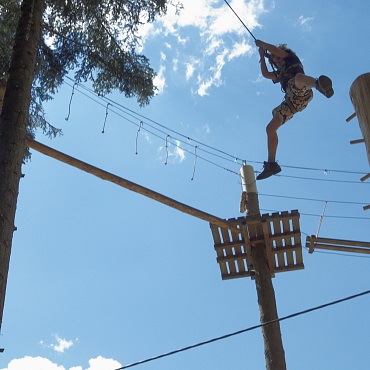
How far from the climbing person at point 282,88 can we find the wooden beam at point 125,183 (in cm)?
78

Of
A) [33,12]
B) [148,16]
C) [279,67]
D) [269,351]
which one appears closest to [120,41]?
[148,16]

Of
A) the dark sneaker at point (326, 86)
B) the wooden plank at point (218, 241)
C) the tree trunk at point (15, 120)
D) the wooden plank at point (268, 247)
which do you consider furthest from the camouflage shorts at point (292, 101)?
the tree trunk at point (15, 120)

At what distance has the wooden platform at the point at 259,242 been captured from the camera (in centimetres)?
694

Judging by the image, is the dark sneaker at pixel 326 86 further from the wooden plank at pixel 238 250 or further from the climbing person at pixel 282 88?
the wooden plank at pixel 238 250

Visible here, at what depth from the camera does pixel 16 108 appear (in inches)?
199

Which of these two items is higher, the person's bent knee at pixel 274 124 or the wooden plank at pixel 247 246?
the person's bent knee at pixel 274 124

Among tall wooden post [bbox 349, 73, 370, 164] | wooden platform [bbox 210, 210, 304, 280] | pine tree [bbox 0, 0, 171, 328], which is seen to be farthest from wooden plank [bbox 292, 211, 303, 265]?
tall wooden post [bbox 349, 73, 370, 164]

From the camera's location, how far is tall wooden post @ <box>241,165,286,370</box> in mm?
6172

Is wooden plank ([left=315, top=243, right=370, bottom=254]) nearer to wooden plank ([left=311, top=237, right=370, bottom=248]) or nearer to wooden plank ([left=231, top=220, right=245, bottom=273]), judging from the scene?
wooden plank ([left=311, top=237, right=370, bottom=248])

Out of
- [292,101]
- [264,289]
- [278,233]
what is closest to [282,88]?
[292,101]

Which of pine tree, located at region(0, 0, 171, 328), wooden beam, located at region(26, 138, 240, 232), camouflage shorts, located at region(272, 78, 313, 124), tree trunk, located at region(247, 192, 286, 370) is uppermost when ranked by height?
pine tree, located at region(0, 0, 171, 328)

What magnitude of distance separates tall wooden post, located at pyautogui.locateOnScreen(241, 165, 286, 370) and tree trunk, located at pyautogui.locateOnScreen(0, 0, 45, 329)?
10.3 feet

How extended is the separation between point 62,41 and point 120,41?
0.74 meters

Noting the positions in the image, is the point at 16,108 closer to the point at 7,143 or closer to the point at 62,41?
the point at 7,143
